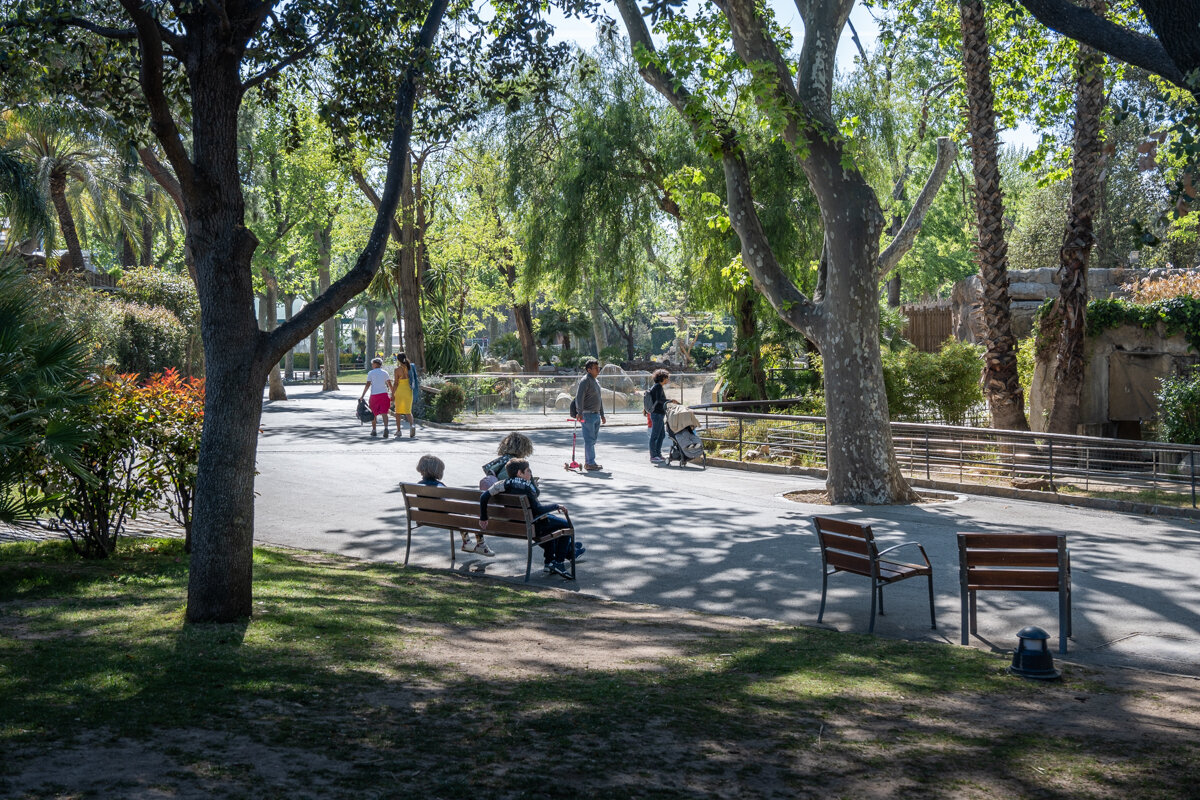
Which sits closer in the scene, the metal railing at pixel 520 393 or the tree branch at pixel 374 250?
the tree branch at pixel 374 250

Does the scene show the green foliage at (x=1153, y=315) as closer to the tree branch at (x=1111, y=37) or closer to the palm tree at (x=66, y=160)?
the tree branch at (x=1111, y=37)

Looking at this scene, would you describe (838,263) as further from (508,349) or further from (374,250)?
(508,349)

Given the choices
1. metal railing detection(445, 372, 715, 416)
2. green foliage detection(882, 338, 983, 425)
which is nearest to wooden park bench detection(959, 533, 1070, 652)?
green foliage detection(882, 338, 983, 425)

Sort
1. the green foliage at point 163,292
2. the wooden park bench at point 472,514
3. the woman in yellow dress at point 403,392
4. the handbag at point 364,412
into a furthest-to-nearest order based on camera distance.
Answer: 1. the green foliage at point 163,292
2. the handbag at point 364,412
3. the woman in yellow dress at point 403,392
4. the wooden park bench at point 472,514

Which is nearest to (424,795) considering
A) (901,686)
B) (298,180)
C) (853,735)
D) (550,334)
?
(853,735)

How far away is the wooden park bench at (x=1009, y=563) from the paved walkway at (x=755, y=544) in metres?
0.42

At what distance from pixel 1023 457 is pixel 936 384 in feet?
15.4

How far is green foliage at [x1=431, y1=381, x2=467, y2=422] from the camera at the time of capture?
28.4 m

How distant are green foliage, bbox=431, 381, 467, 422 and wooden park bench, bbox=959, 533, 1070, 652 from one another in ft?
71.8

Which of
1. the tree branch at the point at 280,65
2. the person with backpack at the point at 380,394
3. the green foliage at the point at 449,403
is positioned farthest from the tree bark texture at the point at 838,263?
the green foliage at the point at 449,403

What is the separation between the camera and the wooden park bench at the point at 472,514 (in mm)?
9672

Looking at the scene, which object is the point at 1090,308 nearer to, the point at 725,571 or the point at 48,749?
the point at 725,571

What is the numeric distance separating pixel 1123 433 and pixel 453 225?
98.2ft

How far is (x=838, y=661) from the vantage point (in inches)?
264
